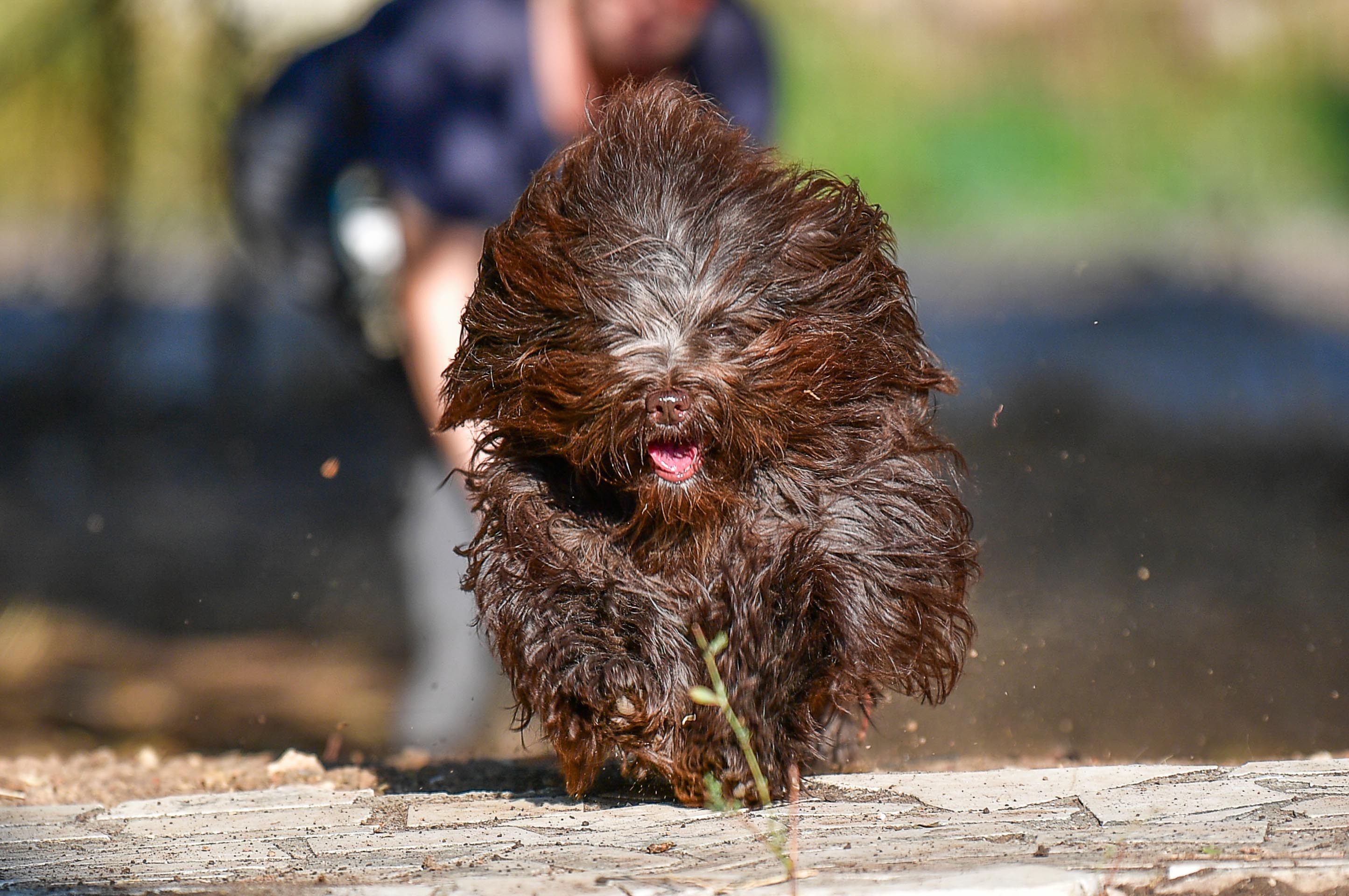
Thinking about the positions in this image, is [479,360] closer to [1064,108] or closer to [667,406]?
[667,406]

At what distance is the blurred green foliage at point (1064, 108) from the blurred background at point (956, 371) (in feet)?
0.08

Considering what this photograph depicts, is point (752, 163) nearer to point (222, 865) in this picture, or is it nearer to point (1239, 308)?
point (222, 865)

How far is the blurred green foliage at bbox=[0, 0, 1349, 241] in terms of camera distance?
879 cm

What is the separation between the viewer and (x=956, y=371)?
531cm

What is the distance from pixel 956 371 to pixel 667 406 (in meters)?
2.90

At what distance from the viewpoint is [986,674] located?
4711 millimetres

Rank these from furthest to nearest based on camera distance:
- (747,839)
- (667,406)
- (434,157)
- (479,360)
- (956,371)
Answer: (956,371), (434,157), (479,360), (667,406), (747,839)

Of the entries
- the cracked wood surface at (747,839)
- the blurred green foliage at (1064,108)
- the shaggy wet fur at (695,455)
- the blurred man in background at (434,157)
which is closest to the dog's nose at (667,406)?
the shaggy wet fur at (695,455)

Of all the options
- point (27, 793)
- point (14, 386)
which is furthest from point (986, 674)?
point (14, 386)

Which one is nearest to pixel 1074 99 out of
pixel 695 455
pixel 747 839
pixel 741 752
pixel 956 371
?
pixel 956 371

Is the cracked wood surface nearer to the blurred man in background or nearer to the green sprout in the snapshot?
the green sprout

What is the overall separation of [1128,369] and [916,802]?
777 centimetres

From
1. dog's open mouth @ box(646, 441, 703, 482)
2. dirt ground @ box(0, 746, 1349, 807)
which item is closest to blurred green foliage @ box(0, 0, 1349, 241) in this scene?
dirt ground @ box(0, 746, 1349, 807)

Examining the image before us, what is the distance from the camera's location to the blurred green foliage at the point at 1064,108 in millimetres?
8789
